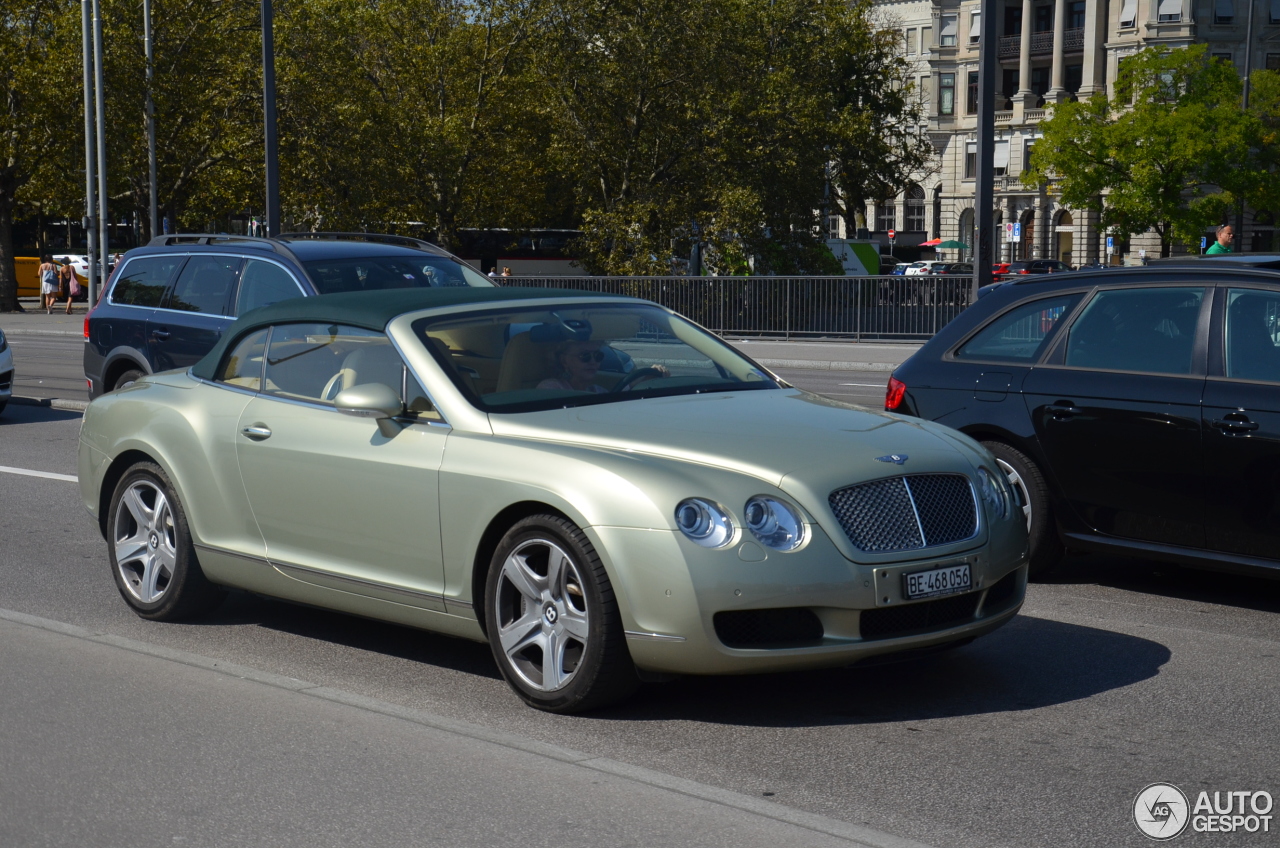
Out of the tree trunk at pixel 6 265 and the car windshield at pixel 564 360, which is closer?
the car windshield at pixel 564 360

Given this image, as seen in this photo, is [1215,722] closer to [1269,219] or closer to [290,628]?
[290,628]

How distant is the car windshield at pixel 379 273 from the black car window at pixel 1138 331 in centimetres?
560

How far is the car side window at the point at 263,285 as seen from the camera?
472 inches

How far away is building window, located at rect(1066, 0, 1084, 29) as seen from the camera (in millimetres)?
86500

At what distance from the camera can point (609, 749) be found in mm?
4863

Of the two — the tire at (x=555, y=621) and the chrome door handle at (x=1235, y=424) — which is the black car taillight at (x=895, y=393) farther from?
the tire at (x=555, y=621)

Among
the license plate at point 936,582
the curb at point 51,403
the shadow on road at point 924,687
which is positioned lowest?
the curb at point 51,403

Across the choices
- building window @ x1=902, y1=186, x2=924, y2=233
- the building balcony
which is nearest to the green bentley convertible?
the building balcony

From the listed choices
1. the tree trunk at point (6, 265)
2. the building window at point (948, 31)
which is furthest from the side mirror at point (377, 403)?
the building window at point (948, 31)

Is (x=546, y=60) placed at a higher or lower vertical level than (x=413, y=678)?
higher

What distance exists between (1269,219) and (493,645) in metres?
76.5

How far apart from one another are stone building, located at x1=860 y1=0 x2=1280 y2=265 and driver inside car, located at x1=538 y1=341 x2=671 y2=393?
74881mm

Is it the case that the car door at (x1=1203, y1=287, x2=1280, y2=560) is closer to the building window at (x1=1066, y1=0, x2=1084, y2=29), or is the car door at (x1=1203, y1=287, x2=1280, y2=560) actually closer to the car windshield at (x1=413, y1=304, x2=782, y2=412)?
the car windshield at (x1=413, y1=304, x2=782, y2=412)

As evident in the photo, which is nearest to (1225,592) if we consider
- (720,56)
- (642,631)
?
(642,631)
